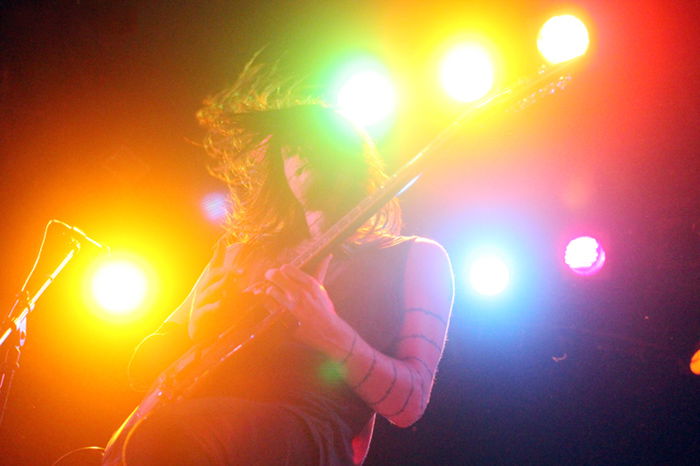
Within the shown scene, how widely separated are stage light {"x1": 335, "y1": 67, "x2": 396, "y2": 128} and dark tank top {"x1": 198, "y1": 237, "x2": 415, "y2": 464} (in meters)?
A: 2.02

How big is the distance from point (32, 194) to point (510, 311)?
350cm

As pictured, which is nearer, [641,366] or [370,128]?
[641,366]

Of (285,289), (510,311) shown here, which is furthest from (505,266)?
(285,289)

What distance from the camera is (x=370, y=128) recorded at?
388cm

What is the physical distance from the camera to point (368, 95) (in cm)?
380

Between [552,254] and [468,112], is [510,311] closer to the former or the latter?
[552,254]

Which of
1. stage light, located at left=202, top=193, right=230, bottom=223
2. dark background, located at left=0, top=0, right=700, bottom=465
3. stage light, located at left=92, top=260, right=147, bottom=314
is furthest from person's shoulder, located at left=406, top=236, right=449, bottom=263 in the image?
stage light, located at left=92, top=260, right=147, bottom=314

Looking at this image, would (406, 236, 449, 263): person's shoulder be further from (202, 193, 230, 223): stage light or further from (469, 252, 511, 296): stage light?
(202, 193, 230, 223): stage light

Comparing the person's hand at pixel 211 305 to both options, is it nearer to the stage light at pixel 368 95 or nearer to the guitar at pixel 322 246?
the guitar at pixel 322 246

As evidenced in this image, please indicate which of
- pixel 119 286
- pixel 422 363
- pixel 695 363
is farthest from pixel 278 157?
pixel 695 363

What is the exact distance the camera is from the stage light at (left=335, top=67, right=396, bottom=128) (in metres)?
3.75

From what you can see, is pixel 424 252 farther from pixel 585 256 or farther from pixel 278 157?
pixel 585 256

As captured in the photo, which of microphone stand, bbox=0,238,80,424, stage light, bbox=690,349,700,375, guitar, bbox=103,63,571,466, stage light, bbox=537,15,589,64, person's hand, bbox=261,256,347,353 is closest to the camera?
person's hand, bbox=261,256,347,353

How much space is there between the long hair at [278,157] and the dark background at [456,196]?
960mm
